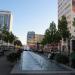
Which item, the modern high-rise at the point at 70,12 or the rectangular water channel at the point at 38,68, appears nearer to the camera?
the rectangular water channel at the point at 38,68

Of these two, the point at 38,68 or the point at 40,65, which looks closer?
the point at 38,68

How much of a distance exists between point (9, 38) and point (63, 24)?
6478cm

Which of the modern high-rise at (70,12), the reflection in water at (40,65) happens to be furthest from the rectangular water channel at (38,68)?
the modern high-rise at (70,12)

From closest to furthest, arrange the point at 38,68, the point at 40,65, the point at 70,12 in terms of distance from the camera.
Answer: the point at 38,68 < the point at 40,65 < the point at 70,12

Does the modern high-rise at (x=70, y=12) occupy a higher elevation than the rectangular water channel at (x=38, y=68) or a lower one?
higher

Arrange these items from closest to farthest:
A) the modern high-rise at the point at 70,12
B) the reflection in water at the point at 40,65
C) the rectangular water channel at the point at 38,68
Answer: the rectangular water channel at the point at 38,68 < the reflection in water at the point at 40,65 < the modern high-rise at the point at 70,12

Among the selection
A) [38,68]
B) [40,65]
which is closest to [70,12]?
[40,65]

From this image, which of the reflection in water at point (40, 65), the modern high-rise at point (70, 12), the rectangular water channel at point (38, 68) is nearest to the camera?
the rectangular water channel at point (38, 68)

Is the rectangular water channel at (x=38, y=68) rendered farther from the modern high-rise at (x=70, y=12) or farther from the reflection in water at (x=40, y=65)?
the modern high-rise at (x=70, y=12)

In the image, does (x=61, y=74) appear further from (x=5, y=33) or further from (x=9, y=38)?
(x=9, y=38)

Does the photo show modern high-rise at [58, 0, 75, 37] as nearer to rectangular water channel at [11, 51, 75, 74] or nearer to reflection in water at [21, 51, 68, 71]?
reflection in water at [21, 51, 68, 71]

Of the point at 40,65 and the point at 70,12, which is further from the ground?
the point at 70,12

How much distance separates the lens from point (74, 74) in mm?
21234

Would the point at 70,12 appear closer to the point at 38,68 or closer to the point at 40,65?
the point at 40,65
